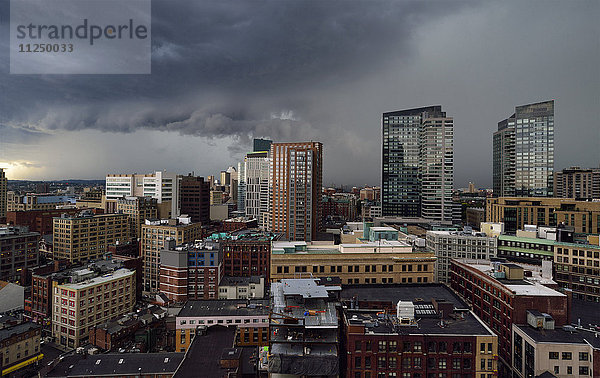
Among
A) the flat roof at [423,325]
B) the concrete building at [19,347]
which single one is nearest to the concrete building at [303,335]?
the flat roof at [423,325]

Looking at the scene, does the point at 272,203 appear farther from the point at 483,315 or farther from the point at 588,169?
the point at 588,169

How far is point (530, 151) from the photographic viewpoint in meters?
167

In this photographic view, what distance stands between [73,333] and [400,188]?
515ft

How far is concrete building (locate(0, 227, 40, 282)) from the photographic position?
298 feet

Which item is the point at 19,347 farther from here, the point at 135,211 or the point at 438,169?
the point at 438,169

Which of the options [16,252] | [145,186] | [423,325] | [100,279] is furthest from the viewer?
[145,186]

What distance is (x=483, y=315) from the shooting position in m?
57.5

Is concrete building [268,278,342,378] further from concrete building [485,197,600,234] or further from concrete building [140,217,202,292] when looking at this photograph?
concrete building [485,197,600,234]

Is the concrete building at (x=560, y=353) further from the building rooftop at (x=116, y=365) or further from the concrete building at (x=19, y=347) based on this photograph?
the concrete building at (x=19, y=347)

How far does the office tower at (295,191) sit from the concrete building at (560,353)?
8502cm

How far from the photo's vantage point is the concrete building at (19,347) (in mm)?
54281

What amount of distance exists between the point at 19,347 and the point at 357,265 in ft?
199

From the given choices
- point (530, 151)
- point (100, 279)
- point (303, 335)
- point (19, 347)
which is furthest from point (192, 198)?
point (530, 151)

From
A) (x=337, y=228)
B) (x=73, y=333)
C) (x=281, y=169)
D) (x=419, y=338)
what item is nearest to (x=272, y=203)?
(x=281, y=169)
